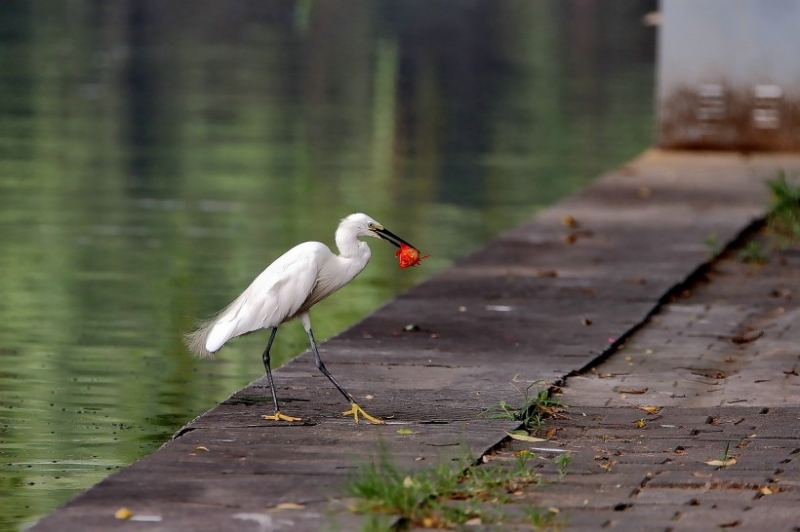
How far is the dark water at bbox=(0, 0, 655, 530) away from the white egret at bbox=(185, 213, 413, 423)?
646 mm

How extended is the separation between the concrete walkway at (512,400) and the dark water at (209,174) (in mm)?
607

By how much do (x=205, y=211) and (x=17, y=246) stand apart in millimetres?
1943

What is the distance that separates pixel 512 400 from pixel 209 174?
27.6ft

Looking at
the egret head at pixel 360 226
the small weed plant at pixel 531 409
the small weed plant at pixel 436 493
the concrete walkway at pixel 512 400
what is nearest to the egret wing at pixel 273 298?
the egret head at pixel 360 226

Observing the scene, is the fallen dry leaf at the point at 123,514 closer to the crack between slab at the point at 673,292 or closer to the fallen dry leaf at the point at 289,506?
the fallen dry leaf at the point at 289,506

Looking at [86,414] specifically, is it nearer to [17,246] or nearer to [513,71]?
[17,246]

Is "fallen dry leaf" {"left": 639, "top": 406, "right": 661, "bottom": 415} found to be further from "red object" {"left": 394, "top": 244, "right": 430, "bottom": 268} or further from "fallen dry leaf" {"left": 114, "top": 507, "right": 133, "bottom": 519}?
"fallen dry leaf" {"left": 114, "top": 507, "right": 133, "bottom": 519}

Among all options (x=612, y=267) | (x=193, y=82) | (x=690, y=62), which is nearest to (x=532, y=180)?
(x=690, y=62)

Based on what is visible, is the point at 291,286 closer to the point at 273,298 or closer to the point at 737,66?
the point at 273,298

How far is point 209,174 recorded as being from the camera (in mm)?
15148

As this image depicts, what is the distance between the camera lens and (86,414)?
7.53m

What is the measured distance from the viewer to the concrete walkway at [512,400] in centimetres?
550

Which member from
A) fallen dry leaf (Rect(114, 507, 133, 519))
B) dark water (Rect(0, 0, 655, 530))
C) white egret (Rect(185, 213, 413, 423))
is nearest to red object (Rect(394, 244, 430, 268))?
white egret (Rect(185, 213, 413, 423))

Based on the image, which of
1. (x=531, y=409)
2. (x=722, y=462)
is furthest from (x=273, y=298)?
(x=722, y=462)
